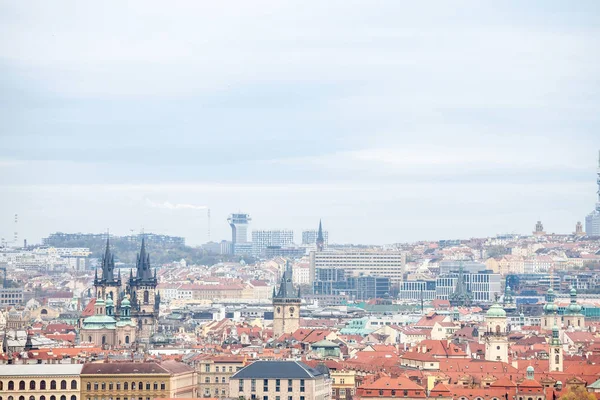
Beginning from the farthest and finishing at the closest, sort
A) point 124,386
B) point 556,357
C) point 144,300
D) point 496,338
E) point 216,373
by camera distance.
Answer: point 144,300 → point 496,338 → point 556,357 → point 216,373 → point 124,386

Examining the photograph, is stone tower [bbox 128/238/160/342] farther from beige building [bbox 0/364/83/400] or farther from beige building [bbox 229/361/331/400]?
beige building [bbox 0/364/83/400]

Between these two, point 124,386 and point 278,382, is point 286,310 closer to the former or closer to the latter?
point 278,382

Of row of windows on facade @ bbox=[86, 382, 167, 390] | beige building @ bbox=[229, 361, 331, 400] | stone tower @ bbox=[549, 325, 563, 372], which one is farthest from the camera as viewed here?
stone tower @ bbox=[549, 325, 563, 372]

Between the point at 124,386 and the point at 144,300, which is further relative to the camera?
the point at 144,300

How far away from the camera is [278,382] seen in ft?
270

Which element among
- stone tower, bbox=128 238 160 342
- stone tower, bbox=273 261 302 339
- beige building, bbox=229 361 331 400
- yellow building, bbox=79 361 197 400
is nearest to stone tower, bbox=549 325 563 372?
beige building, bbox=229 361 331 400

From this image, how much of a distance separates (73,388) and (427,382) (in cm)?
1327

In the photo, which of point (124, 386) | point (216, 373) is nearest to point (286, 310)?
point (216, 373)

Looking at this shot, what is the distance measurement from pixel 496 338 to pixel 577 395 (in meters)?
22.2

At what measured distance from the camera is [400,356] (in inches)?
3981

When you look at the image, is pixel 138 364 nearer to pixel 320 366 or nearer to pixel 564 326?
pixel 320 366

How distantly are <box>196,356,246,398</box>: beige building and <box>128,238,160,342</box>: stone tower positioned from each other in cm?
3672

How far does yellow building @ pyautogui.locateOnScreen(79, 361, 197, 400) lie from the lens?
81.2m

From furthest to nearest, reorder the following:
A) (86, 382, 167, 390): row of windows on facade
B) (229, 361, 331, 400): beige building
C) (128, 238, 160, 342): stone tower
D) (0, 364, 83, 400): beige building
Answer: (128, 238, 160, 342): stone tower
(229, 361, 331, 400): beige building
(86, 382, 167, 390): row of windows on facade
(0, 364, 83, 400): beige building
